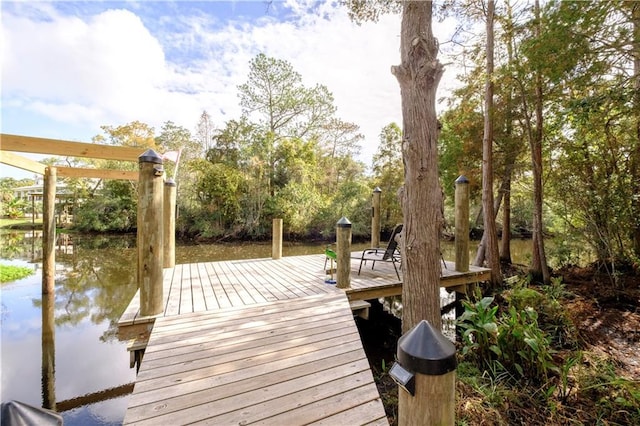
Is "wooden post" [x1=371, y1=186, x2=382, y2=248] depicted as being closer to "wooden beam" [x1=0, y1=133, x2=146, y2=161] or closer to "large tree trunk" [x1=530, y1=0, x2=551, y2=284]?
"large tree trunk" [x1=530, y1=0, x2=551, y2=284]

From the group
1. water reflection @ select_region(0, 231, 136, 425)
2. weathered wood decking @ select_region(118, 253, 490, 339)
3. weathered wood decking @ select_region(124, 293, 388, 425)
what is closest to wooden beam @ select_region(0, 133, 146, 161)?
weathered wood decking @ select_region(118, 253, 490, 339)

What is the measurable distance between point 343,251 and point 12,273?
9.19 meters

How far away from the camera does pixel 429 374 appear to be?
99 cm

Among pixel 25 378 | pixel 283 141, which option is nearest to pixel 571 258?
pixel 25 378

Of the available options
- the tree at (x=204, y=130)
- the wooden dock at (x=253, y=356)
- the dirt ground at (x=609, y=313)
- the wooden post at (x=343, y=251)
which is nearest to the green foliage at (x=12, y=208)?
the tree at (x=204, y=130)

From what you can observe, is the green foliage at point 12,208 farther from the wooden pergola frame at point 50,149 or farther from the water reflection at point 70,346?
the wooden pergola frame at point 50,149

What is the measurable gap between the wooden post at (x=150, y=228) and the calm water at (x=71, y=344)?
54.0 inches

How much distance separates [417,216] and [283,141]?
41.3ft

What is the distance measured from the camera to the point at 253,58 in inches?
605

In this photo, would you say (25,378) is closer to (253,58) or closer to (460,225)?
(460,225)

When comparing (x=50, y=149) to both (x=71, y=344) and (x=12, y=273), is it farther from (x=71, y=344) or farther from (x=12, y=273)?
(x=12, y=273)

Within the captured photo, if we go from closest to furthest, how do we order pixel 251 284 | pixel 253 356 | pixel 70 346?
pixel 253 356 → pixel 251 284 → pixel 70 346

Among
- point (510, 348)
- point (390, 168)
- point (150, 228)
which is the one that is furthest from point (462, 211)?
point (390, 168)

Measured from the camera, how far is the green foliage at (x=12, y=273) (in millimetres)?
7067
